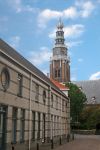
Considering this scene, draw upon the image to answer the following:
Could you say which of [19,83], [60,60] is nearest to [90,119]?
[60,60]

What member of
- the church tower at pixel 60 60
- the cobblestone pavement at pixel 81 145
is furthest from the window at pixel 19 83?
the church tower at pixel 60 60

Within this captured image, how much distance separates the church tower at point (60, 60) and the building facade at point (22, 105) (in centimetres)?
9837

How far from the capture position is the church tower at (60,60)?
137m

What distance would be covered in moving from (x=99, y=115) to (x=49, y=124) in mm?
59635

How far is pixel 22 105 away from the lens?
25641 mm

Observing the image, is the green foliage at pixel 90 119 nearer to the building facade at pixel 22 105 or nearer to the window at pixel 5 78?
the building facade at pixel 22 105

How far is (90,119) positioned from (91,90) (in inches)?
1264

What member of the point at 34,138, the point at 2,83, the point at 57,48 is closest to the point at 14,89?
the point at 2,83

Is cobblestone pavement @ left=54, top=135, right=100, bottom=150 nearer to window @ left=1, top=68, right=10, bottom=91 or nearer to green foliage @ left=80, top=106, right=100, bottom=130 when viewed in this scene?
window @ left=1, top=68, right=10, bottom=91

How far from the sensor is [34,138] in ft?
97.8

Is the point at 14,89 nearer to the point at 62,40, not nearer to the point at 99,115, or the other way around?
the point at 99,115

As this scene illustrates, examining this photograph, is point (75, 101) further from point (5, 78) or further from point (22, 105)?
point (5, 78)

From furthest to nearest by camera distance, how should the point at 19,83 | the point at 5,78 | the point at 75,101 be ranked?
the point at 75,101, the point at 19,83, the point at 5,78

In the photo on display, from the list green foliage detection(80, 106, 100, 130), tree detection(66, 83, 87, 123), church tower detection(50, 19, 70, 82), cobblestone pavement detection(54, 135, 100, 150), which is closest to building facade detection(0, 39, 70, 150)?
cobblestone pavement detection(54, 135, 100, 150)
